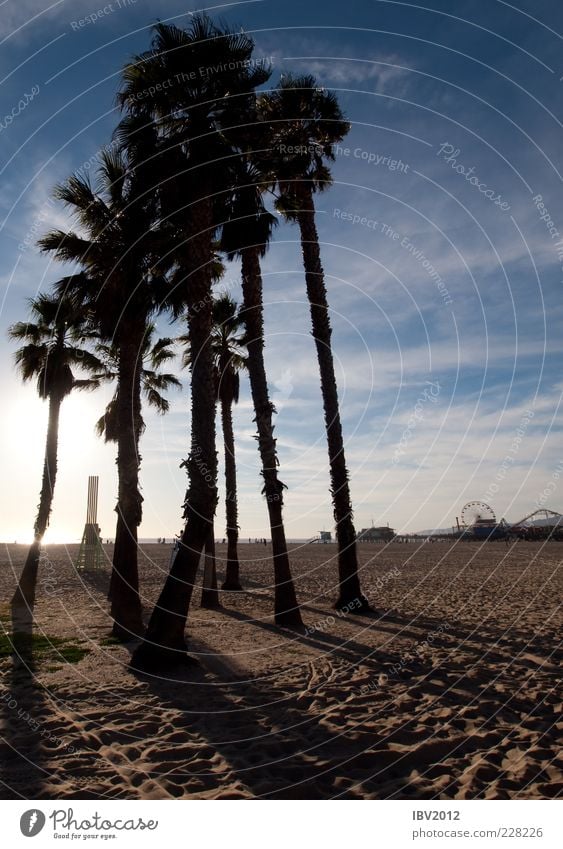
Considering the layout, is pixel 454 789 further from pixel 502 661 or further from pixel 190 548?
pixel 190 548

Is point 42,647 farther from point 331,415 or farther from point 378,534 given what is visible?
point 378,534

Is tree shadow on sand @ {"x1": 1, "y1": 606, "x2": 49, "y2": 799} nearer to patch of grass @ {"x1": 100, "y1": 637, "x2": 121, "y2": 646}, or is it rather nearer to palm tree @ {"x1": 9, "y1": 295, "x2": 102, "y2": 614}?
patch of grass @ {"x1": 100, "y1": 637, "x2": 121, "y2": 646}

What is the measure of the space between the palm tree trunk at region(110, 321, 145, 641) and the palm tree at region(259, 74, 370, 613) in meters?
6.12

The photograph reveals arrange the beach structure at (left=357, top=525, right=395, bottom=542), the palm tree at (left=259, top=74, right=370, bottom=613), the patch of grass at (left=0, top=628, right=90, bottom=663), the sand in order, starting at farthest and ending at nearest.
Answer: the beach structure at (left=357, top=525, right=395, bottom=542) → the palm tree at (left=259, top=74, right=370, bottom=613) → the patch of grass at (left=0, top=628, right=90, bottom=663) → the sand

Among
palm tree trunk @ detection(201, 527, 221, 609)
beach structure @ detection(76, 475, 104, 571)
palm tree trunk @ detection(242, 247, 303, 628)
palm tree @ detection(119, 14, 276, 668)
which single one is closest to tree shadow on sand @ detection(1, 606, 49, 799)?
palm tree @ detection(119, 14, 276, 668)

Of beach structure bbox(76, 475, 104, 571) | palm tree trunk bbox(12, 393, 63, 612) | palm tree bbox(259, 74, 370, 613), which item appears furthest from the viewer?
beach structure bbox(76, 475, 104, 571)

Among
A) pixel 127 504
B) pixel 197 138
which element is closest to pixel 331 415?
pixel 127 504

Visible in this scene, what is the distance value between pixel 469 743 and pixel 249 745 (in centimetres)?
261

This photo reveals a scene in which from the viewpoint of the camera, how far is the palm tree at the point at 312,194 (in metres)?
17.3

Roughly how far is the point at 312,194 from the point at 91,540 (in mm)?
26757

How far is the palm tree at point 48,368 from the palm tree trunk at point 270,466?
6.47 m

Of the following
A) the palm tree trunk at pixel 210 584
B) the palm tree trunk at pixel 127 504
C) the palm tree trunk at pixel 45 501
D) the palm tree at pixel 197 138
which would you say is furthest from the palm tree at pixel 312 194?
the palm tree trunk at pixel 45 501

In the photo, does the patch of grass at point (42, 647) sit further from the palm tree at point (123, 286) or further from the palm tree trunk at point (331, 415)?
the palm tree trunk at point (331, 415)

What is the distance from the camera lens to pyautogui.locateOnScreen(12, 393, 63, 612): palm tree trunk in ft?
61.8
